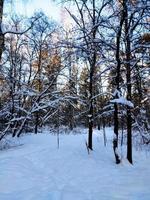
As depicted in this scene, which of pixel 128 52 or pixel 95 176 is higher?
pixel 128 52

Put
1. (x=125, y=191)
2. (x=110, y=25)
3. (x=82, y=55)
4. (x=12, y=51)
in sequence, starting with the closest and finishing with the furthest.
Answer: (x=125, y=191)
(x=110, y=25)
(x=82, y=55)
(x=12, y=51)

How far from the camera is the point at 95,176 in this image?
1128 cm

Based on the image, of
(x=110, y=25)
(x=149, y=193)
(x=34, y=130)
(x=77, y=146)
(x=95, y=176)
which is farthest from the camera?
(x=34, y=130)

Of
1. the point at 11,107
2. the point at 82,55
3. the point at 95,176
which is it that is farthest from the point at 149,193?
the point at 11,107

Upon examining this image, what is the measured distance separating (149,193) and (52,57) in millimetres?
23762

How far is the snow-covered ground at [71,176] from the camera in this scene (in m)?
8.40

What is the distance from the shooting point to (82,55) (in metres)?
15.9

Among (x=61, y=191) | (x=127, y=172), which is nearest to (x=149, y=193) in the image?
(x=61, y=191)

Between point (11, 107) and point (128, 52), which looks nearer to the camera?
point (128, 52)

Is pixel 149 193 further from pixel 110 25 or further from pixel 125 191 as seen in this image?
pixel 110 25

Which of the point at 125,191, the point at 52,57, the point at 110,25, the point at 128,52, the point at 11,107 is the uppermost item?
the point at 52,57

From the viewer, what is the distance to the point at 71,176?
11.2 m

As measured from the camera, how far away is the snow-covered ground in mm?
8398

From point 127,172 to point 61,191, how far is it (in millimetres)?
4227
